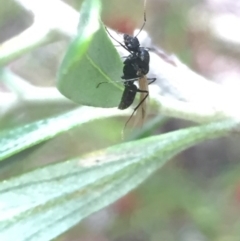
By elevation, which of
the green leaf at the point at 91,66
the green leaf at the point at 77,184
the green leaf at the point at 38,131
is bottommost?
the green leaf at the point at 77,184

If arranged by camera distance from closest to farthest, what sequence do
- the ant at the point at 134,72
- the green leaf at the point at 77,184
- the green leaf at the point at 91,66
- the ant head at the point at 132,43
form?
the green leaf at the point at 91,66 → the green leaf at the point at 77,184 → the ant at the point at 134,72 → the ant head at the point at 132,43

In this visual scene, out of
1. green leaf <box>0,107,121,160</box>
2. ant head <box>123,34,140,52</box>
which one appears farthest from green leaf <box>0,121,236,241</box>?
ant head <box>123,34,140,52</box>

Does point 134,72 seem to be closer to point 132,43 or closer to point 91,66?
point 132,43

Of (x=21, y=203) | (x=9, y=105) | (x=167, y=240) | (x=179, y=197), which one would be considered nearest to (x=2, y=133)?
(x=21, y=203)

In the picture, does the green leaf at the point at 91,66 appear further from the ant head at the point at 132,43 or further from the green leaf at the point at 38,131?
the ant head at the point at 132,43

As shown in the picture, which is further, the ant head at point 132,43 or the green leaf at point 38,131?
the ant head at point 132,43

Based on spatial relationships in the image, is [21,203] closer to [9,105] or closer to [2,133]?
[2,133]

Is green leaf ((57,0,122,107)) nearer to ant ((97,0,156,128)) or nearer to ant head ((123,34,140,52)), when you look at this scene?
ant ((97,0,156,128))

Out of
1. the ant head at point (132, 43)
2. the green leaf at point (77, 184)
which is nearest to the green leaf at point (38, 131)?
the green leaf at point (77, 184)
